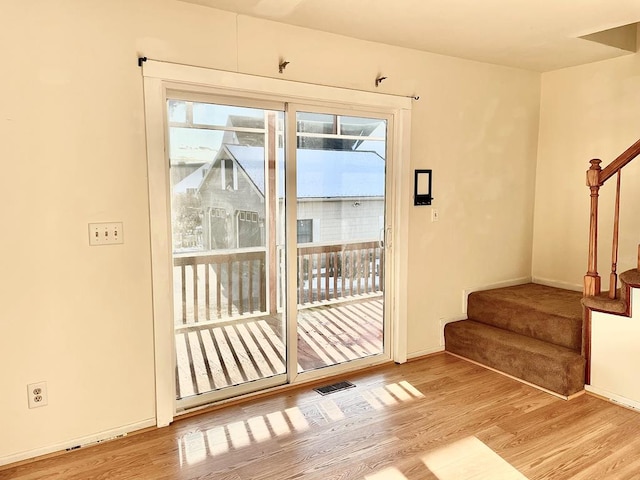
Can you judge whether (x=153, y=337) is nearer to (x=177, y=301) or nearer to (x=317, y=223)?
(x=177, y=301)

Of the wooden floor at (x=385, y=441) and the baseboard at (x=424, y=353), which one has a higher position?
the baseboard at (x=424, y=353)

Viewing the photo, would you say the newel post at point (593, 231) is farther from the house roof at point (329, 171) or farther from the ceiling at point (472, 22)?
the house roof at point (329, 171)

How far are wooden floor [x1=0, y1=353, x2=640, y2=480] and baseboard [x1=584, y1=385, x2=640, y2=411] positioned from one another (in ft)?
0.19

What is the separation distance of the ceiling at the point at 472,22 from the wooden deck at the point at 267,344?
1.96m

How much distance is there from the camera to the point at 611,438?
2.60m

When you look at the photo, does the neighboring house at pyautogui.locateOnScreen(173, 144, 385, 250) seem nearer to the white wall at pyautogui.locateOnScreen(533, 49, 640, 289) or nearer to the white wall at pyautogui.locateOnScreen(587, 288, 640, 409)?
the white wall at pyautogui.locateOnScreen(587, 288, 640, 409)

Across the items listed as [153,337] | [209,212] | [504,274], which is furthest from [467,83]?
[153,337]

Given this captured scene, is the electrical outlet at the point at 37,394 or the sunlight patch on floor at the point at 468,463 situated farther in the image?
the electrical outlet at the point at 37,394

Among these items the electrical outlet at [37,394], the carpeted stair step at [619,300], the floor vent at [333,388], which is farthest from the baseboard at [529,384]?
the electrical outlet at [37,394]

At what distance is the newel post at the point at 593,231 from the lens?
3061 mm

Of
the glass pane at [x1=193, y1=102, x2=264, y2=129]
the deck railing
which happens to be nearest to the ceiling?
the glass pane at [x1=193, y1=102, x2=264, y2=129]

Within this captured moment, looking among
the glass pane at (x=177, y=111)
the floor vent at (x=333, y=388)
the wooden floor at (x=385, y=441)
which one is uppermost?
the glass pane at (x=177, y=111)

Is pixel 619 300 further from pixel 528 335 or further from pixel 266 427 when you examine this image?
pixel 266 427

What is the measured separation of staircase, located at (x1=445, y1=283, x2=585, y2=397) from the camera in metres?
3.16
